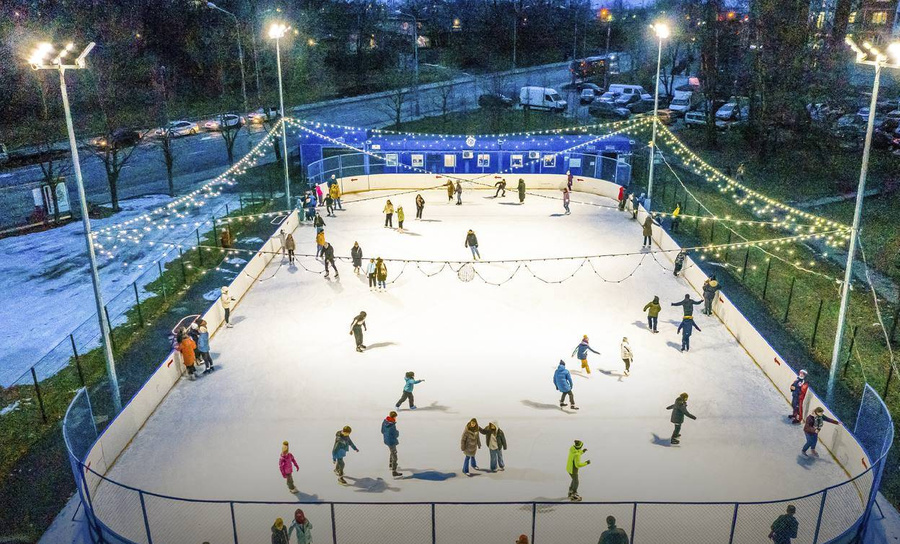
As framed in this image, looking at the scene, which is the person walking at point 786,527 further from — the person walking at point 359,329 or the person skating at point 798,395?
the person walking at point 359,329

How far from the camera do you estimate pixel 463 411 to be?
1489 cm

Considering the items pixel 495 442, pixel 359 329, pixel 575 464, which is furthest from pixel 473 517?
pixel 359 329

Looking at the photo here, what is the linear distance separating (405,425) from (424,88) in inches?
1887

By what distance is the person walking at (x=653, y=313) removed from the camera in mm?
18266

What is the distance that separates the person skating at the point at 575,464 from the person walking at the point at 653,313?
7.43 meters

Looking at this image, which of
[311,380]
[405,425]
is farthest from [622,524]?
[311,380]

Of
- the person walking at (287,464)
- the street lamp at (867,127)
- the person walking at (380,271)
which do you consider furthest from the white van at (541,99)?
the person walking at (287,464)

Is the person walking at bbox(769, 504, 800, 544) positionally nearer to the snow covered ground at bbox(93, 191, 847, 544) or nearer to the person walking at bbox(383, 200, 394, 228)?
the snow covered ground at bbox(93, 191, 847, 544)

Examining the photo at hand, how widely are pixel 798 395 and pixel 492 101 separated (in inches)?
1647

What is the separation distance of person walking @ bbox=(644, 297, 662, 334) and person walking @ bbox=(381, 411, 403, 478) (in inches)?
342

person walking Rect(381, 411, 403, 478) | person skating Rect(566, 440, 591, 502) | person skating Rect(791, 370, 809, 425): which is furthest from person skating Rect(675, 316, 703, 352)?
person walking Rect(381, 411, 403, 478)

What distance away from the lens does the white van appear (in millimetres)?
51094

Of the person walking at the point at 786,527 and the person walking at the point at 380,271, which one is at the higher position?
the person walking at the point at 380,271

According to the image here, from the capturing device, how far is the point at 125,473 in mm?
12914
